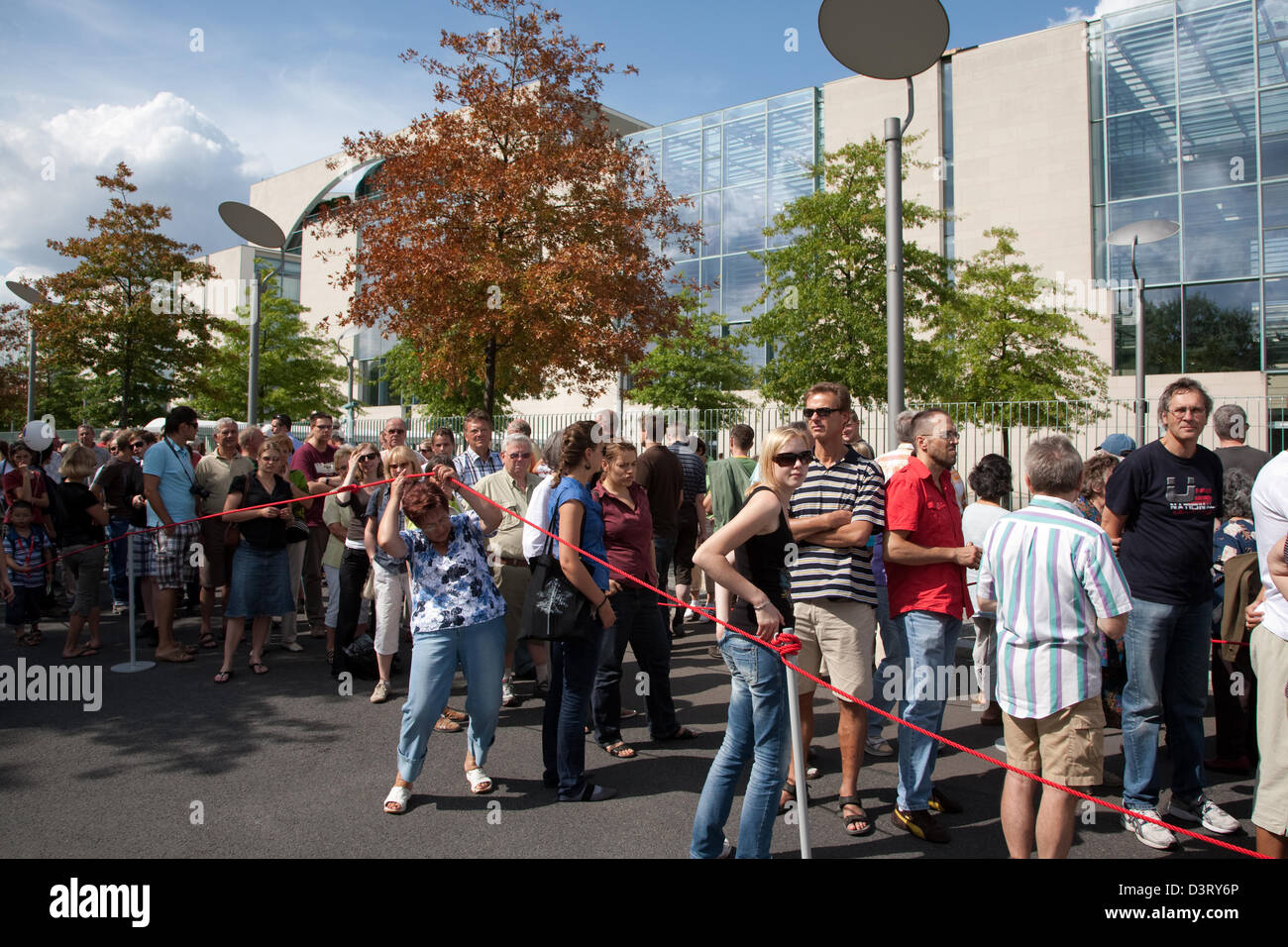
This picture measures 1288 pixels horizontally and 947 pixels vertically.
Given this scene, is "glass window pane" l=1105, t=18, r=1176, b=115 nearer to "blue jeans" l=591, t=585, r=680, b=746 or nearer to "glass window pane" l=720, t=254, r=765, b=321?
"glass window pane" l=720, t=254, r=765, b=321

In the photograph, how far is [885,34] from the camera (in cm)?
602

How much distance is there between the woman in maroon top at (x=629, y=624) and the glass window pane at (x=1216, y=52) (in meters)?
25.9

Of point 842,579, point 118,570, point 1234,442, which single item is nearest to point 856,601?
point 842,579

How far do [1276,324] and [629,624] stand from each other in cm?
2482

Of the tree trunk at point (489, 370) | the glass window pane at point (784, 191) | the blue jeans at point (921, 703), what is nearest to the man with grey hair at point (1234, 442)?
the blue jeans at point (921, 703)

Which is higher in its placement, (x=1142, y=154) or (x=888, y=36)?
(x=1142, y=154)

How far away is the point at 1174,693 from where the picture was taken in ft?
13.7

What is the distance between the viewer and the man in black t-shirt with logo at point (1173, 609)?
4094 millimetres

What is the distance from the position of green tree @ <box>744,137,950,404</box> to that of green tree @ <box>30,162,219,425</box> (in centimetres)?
1361

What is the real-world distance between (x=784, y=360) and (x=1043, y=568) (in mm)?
14960

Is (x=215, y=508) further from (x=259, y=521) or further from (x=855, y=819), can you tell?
(x=855, y=819)

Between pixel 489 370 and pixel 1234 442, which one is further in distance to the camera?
pixel 489 370

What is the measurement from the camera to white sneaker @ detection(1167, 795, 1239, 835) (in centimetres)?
411

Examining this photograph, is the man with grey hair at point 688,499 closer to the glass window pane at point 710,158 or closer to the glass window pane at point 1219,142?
the glass window pane at point 1219,142
